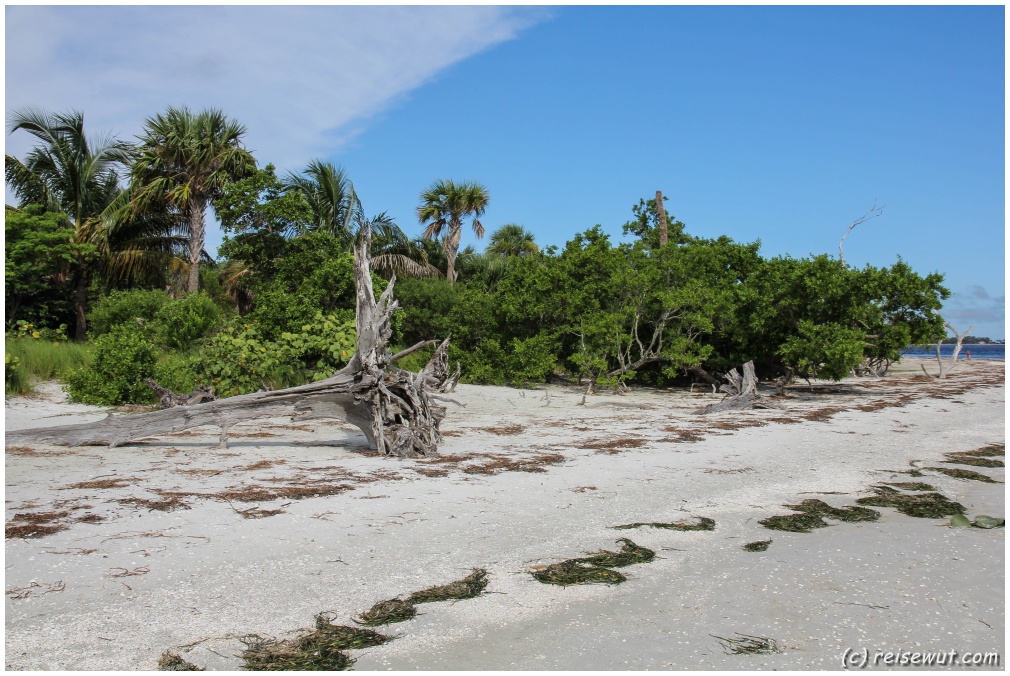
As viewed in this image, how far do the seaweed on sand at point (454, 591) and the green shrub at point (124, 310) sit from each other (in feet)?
59.6

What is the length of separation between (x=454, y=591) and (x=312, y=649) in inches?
43.2

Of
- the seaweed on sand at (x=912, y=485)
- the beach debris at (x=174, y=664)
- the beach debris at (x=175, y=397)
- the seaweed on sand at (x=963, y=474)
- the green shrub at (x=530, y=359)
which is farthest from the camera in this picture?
the green shrub at (x=530, y=359)

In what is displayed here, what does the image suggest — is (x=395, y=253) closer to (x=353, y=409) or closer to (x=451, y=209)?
(x=451, y=209)

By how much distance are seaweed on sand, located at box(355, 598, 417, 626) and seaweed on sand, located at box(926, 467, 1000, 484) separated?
7390 millimetres

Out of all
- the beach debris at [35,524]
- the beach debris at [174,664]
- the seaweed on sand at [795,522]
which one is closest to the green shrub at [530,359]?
the seaweed on sand at [795,522]

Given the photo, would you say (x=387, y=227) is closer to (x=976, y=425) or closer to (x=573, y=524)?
(x=976, y=425)

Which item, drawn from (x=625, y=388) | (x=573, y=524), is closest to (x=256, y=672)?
(x=573, y=524)

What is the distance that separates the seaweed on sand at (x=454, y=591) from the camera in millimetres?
4688

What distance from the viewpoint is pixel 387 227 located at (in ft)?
95.7

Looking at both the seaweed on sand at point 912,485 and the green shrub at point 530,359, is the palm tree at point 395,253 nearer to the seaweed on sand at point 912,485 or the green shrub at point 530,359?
the green shrub at point 530,359

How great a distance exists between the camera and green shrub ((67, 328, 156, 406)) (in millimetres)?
13703

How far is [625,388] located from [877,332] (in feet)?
23.2

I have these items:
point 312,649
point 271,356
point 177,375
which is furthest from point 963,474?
point 177,375

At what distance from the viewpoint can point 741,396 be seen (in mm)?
16719
